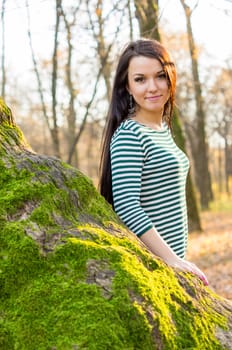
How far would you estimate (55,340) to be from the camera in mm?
1708

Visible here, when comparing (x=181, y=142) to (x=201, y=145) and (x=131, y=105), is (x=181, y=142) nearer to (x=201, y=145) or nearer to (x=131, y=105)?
(x=201, y=145)

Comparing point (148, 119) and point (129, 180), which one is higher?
point (148, 119)

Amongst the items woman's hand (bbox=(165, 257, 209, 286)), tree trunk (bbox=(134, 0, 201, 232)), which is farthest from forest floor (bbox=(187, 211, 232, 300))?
woman's hand (bbox=(165, 257, 209, 286))

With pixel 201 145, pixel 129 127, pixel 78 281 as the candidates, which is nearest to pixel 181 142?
pixel 201 145

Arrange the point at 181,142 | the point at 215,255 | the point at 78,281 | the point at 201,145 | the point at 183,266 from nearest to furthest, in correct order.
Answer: the point at 78,281, the point at 183,266, the point at 215,255, the point at 181,142, the point at 201,145

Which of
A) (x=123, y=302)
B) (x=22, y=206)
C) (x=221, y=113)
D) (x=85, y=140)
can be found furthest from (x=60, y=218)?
(x=221, y=113)

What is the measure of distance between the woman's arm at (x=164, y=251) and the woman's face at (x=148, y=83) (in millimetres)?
790

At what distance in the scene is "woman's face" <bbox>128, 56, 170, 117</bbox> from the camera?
2.81m

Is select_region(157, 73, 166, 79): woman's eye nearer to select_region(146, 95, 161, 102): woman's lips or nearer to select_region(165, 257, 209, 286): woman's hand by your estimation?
select_region(146, 95, 161, 102): woman's lips

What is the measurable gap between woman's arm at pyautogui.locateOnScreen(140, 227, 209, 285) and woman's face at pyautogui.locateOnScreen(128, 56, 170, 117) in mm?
790

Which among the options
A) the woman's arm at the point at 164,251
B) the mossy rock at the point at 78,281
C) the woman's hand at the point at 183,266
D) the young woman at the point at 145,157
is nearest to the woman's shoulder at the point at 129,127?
the young woman at the point at 145,157

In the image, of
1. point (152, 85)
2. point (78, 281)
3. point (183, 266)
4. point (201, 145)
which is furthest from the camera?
point (201, 145)

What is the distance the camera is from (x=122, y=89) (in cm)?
302

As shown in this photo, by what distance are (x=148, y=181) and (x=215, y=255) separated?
8203 millimetres
